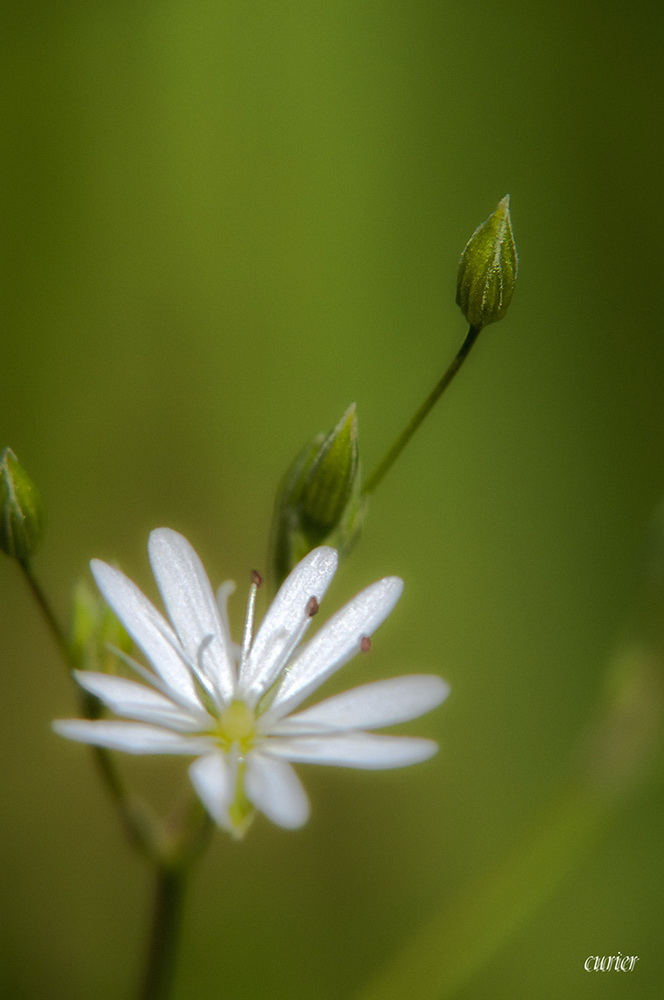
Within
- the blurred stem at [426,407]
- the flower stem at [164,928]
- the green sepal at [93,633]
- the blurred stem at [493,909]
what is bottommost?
the blurred stem at [493,909]

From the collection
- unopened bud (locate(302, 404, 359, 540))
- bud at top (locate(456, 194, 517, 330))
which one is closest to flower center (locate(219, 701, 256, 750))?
unopened bud (locate(302, 404, 359, 540))

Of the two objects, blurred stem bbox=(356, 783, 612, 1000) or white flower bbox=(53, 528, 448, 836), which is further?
blurred stem bbox=(356, 783, 612, 1000)

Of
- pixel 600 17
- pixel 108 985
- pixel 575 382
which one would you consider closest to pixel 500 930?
pixel 108 985

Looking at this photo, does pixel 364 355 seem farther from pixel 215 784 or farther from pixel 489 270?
pixel 215 784

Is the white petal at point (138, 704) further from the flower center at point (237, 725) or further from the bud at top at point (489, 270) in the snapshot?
the bud at top at point (489, 270)

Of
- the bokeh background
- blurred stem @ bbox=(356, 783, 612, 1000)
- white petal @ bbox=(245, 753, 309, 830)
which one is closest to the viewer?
white petal @ bbox=(245, 753, 309, 830)

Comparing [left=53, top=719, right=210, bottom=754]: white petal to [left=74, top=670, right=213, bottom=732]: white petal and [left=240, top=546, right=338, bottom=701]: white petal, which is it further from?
[left=240, top=546, right=338, bottom=701]: white petal

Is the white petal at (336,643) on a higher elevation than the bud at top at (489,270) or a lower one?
lower

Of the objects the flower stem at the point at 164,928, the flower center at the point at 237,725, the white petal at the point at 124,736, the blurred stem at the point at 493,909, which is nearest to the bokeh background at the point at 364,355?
the blurred stem at the point at 493,909
